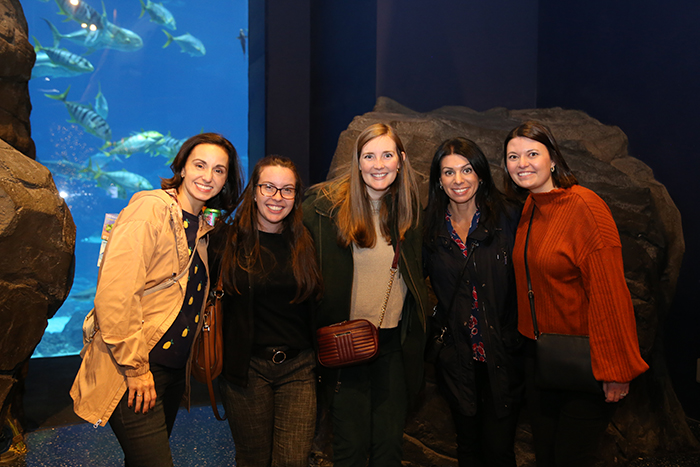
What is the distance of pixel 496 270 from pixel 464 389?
0.65 metres

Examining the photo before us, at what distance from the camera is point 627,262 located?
127 inches

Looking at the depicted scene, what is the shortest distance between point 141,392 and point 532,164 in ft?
6.80

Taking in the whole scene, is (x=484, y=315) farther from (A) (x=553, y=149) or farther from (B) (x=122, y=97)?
(B) (x=122, y=97)

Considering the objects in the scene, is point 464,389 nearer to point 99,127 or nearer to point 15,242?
point 15,242

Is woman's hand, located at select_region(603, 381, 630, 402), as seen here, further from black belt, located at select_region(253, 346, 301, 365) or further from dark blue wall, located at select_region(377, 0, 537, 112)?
dark blue wall, located at select_region(377, 0, 537, 112)

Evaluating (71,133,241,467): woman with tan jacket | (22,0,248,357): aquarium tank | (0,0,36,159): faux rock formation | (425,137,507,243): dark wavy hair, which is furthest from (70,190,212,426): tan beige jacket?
(22,0,248,357): aquarium tank

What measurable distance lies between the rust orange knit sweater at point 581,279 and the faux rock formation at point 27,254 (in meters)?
2.98

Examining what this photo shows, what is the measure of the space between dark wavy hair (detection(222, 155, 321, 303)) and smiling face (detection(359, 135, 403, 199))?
0.38 metres

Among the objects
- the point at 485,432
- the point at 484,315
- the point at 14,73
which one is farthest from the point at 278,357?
the point at 14,73

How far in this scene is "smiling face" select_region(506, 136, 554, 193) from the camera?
2174 mm

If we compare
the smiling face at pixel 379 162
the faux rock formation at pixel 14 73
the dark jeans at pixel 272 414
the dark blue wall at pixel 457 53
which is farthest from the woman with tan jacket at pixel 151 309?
the dark blue wall at pixel 457 53

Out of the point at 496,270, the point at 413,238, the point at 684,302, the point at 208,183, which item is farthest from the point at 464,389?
the point at 684,302

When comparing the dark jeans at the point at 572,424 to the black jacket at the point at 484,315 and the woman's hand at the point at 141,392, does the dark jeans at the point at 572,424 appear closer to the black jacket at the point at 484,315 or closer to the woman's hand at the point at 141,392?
the black jacket at the point at 484,315

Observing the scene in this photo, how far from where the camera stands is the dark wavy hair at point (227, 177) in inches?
83.7
